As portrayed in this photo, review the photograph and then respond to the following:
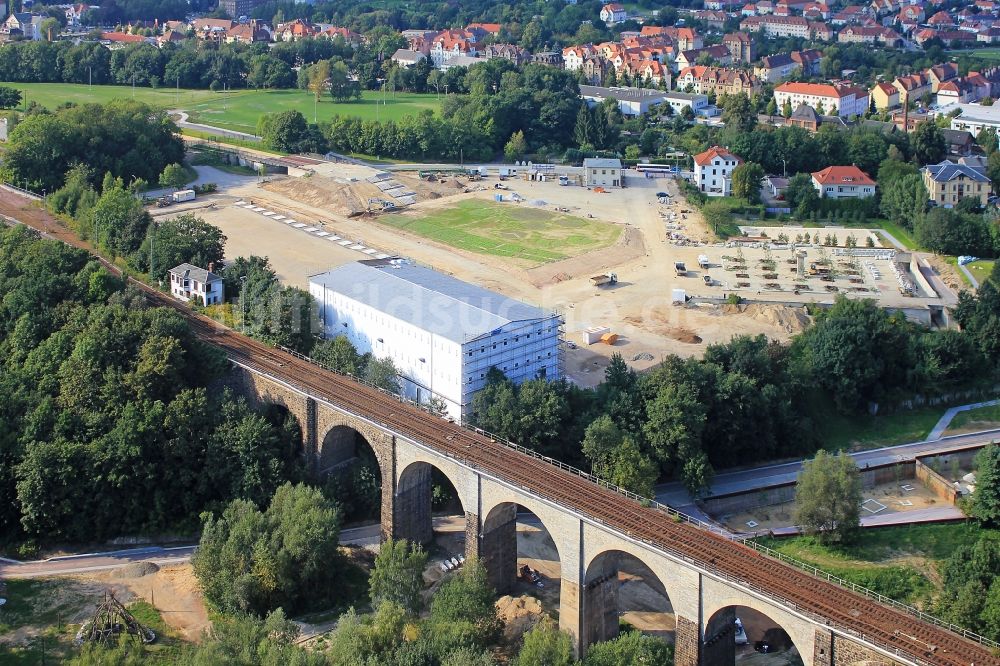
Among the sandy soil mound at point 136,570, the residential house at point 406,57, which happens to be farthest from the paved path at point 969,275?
the residential house at point 406,57

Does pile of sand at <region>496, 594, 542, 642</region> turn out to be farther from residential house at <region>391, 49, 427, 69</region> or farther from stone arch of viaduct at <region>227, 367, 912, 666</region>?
residential house at <region>391, 49, 427, 69</region>

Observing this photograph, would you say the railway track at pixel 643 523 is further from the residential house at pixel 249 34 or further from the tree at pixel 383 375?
the residential house at pixel 249 34

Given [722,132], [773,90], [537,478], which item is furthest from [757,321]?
[773,90]

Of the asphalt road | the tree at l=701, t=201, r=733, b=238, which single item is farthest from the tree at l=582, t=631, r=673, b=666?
the tree at l=701, t=201, r=733, b=238

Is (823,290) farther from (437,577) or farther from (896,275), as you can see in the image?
(437,577)

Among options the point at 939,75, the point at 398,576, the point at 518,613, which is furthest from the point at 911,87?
the point at 398,576

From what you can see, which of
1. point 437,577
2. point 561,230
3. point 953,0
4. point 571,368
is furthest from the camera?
point 953,0

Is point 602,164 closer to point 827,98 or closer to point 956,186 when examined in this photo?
point 956,186
